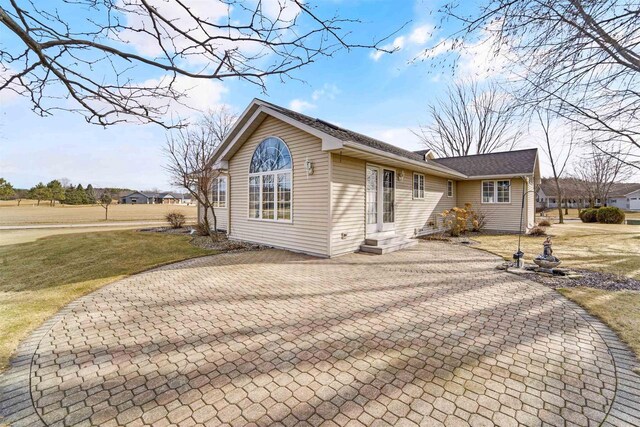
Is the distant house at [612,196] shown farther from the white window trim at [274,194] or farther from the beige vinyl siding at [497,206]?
the white window trim at [274,194]

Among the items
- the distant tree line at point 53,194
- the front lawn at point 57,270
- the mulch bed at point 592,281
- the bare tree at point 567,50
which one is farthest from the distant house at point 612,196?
the distant tree line at point 53,194

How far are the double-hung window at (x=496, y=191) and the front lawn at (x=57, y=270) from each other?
14547 millimetres

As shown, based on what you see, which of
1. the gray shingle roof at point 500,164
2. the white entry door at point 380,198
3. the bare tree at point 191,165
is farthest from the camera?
the gray shingle roof at point 500,164

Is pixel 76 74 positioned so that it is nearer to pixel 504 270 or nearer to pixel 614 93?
pixel 614 93

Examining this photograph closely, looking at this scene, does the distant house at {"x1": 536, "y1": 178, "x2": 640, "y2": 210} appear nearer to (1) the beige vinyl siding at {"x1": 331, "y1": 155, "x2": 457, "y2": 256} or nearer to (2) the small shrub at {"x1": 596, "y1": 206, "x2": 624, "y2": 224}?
(2) the small shrub at {"x1": 596, "y1": 206, "x2": 624, "y2": 224}

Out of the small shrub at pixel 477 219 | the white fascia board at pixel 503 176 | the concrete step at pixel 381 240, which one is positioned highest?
the white fascia board at pixel 503 176

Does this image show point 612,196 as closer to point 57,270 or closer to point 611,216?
point 611,216

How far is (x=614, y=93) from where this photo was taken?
13.6 ft

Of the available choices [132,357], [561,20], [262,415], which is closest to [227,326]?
[132,357]

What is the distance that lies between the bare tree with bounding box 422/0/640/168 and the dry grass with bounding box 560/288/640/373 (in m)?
2.59

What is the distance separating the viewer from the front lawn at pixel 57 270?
388 centimetres

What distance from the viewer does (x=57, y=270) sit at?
6656mm

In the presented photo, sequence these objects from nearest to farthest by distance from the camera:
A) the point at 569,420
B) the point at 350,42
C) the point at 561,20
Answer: the point at 569,420 → the point at 350,42 → the point at 561,20

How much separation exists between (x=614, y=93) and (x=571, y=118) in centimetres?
61
